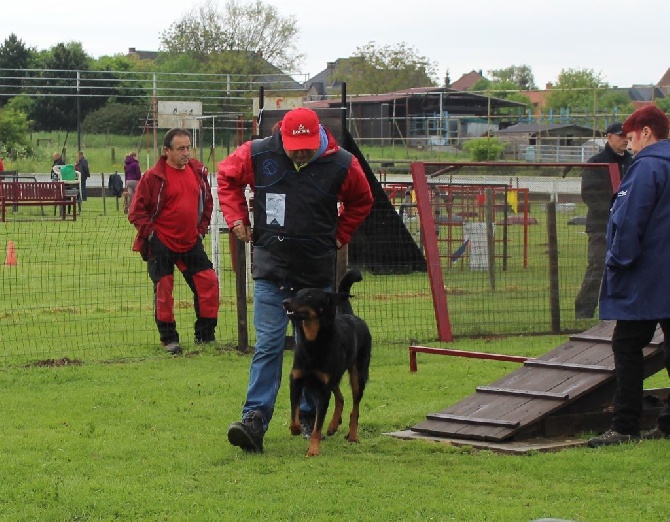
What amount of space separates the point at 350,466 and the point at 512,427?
4.04ft

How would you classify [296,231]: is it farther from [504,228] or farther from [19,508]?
[504,228]

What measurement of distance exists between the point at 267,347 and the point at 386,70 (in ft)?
221

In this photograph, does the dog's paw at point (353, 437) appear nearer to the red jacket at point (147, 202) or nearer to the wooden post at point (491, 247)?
the red jacket at point (147, 202)

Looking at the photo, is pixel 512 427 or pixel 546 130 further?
pixel 546 130

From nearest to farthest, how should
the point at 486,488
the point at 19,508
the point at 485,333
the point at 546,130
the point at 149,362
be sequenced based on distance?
the point at 19,508
the point at 486,488
the point at 149,362
the point at 485,333
the point at 546,130

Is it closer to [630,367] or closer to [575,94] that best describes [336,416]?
[630,367]

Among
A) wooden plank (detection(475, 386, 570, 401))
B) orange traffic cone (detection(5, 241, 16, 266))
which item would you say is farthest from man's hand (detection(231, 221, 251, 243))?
orange traffic cone (detection(5, 241, 16, 266))

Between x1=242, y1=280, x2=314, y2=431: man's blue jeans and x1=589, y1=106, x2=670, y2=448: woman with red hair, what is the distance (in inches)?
80.7

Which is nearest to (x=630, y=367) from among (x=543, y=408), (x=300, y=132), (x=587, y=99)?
(x=543, y=408)

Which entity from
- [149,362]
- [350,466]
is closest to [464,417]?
[350,466]

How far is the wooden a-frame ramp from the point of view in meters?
7.41

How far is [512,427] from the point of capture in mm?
7383

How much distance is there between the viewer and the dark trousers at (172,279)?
11453mm

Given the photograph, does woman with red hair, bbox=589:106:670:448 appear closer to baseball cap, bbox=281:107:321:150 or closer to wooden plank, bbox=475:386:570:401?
wooden plank, bbox=475:386:570:401
